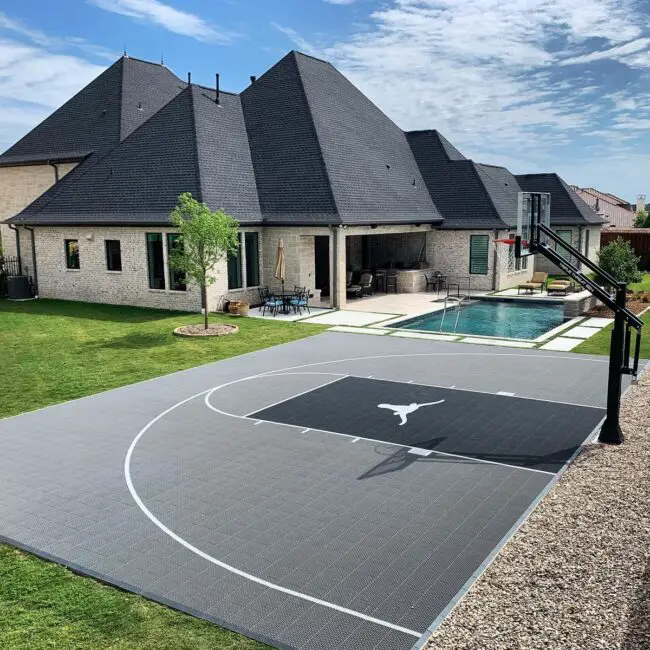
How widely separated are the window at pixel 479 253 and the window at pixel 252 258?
10.8 m

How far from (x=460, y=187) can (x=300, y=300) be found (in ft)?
42.2

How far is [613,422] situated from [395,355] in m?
7.81

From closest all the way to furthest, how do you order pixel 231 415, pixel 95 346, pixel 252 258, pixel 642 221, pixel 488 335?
Result: pixel 231 415 → pixel 95 346 → pixel 488 335 → pixel 252 258 → pixel 642 221

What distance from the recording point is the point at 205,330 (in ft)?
70.1

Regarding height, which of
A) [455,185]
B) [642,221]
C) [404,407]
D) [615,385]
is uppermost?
[455,185]

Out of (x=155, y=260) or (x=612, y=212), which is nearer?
(x=155, y=260)

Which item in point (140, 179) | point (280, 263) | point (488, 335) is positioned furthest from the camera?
point (140, 179)

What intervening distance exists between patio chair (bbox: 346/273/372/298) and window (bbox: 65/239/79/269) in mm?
11795

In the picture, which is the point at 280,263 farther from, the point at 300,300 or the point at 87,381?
the point at 87,381

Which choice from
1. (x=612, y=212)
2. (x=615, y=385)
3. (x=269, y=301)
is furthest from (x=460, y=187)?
(x=612, y=212)

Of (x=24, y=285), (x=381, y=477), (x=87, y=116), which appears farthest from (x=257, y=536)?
(x=87, y=116)

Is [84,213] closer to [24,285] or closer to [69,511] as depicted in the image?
[24,285]

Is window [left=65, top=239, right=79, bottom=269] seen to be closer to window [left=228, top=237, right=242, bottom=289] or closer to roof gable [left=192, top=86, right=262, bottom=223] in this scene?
roof gable [left=192, top=86, right=262, bottom=223]

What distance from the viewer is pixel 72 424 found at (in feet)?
41.0
